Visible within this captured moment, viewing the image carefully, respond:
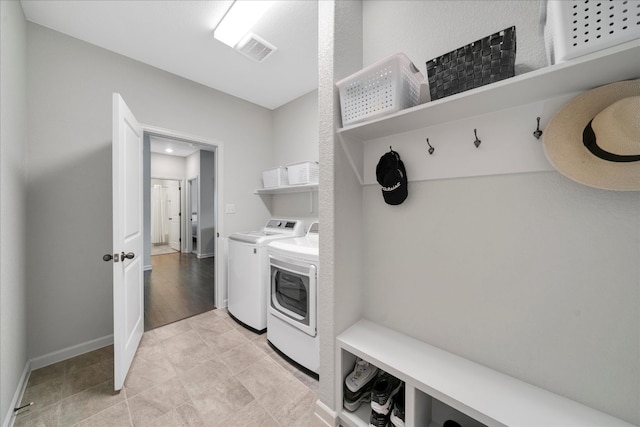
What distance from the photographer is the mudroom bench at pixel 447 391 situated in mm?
724

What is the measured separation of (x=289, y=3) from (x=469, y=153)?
1.60m

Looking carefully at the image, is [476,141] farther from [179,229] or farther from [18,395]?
[179,229]

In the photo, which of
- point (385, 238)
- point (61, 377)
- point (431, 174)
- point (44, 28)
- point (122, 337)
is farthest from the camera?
point (44, 28)

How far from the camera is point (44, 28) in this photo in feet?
5.63

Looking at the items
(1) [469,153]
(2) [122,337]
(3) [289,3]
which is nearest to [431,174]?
(1) [469,153]

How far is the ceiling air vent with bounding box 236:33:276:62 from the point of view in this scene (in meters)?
1.80

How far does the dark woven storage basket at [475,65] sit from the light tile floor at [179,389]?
1.78m

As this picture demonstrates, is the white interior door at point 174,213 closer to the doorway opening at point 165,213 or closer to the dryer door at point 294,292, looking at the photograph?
the doorway opening at point 165,213

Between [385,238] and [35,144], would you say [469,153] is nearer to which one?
[385,238]

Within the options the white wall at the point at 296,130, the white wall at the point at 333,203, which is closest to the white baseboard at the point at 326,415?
the white wall at the point at 333,203

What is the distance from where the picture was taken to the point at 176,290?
3223 mm

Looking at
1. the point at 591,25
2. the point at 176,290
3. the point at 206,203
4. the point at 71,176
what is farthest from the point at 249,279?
the point at 206,203

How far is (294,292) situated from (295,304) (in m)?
0.09

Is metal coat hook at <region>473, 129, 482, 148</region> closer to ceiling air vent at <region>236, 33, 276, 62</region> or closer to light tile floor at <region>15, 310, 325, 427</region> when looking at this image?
light tile floor at <region>15, 310, 325, 427</region>
